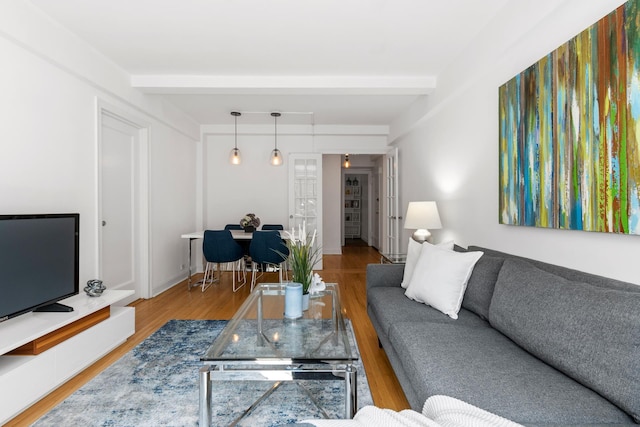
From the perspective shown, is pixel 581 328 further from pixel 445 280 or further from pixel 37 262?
pixel 37 262

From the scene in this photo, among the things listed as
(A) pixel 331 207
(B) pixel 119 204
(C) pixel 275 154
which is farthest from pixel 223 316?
(A) pixel 331 207

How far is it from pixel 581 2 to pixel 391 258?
2.79 m

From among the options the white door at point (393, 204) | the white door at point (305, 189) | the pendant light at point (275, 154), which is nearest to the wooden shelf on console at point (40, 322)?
the pendant light at point (275, 154)

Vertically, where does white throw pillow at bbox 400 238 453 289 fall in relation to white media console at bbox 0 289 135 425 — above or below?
above

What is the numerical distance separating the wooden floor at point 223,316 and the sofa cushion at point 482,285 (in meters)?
0.72

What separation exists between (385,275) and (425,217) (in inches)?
36.4

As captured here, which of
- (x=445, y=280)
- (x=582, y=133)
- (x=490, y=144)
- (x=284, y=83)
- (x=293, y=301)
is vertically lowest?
(x=293, y=301)

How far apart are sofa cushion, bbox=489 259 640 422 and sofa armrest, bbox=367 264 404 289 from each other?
46.8 inches

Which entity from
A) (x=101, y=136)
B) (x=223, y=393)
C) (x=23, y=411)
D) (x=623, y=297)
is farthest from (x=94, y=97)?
(x=623, y=297)

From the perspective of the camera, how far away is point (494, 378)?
1.39m

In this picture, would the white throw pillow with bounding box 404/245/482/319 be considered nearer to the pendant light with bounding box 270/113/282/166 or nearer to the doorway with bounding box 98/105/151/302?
the doorway with bounding box 98/105/151/302

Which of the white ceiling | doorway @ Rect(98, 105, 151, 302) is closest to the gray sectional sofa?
the white ceiling

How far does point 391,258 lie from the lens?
→ 13.2 ft

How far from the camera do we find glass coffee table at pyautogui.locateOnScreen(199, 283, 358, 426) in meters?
1.62
